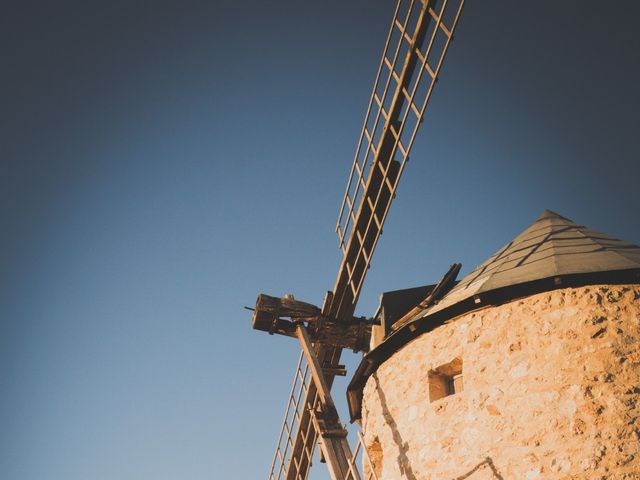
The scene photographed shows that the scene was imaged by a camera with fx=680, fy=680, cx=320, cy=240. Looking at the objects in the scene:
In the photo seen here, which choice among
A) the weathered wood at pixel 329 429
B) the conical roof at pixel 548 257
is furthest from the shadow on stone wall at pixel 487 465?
the weathered wood at pixel 329 429

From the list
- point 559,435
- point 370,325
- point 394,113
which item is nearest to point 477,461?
point 559,435

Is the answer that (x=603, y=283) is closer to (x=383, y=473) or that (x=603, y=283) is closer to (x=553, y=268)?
(x=553, y=268)

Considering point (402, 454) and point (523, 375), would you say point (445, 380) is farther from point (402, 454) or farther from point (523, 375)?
point (523, 375)

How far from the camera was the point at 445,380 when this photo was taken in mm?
8078

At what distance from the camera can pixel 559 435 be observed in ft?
21.3

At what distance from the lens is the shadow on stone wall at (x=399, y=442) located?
25.4 ft

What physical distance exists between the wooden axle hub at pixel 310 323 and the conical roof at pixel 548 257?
94.7 inches

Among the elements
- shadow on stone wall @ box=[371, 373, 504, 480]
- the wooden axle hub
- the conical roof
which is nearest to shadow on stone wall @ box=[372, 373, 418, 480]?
shadow on stone wall @ box=[371, 373, 504, 480]

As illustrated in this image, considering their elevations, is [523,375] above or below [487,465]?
above

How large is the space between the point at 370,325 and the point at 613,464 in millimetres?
5326

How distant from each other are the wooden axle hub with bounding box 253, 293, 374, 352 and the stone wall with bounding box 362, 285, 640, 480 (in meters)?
2.91

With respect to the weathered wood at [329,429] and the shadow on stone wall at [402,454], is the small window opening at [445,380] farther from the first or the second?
the weathered wood at [329,429]

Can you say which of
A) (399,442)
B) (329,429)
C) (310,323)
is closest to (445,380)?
(399,442)

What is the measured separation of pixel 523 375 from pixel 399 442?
1.85 meters
